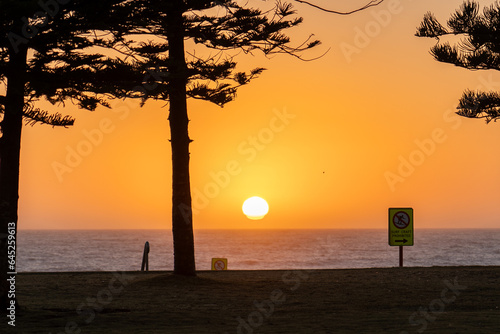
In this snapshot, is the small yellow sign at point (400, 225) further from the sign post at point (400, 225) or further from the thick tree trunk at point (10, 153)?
the thick tree trunk at point (10, 153)

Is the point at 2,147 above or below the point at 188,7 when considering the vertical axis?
below

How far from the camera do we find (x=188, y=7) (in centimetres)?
1702

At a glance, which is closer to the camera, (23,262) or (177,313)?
(177,313)

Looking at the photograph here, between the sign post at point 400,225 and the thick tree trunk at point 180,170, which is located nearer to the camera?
the thick tree trunk at point 180,170

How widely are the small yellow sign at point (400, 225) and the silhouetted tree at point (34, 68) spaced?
989 cm

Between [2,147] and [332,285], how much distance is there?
7070mm

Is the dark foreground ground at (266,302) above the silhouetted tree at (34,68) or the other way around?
the other way around

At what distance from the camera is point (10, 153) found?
462 inches

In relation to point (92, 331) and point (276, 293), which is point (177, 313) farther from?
point (276, 293)

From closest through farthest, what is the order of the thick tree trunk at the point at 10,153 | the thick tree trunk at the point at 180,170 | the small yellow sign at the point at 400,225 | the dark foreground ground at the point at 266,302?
the dark foreground ground at the point at 266,302
the thick tree trunk at the point at 10,153
the thick tree trunk at the point at 180,170
the small yellow sign at the point at 400,225

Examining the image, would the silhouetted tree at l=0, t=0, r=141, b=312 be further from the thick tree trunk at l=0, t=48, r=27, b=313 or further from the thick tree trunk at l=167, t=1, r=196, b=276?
the thick tree trunk at l=167, t=1, r=196, b=276

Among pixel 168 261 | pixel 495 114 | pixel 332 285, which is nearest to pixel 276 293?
pixel 332 285

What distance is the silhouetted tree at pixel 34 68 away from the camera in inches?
439

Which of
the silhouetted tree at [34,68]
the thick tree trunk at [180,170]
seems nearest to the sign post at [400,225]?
the thick tree trunk at [180,170]
